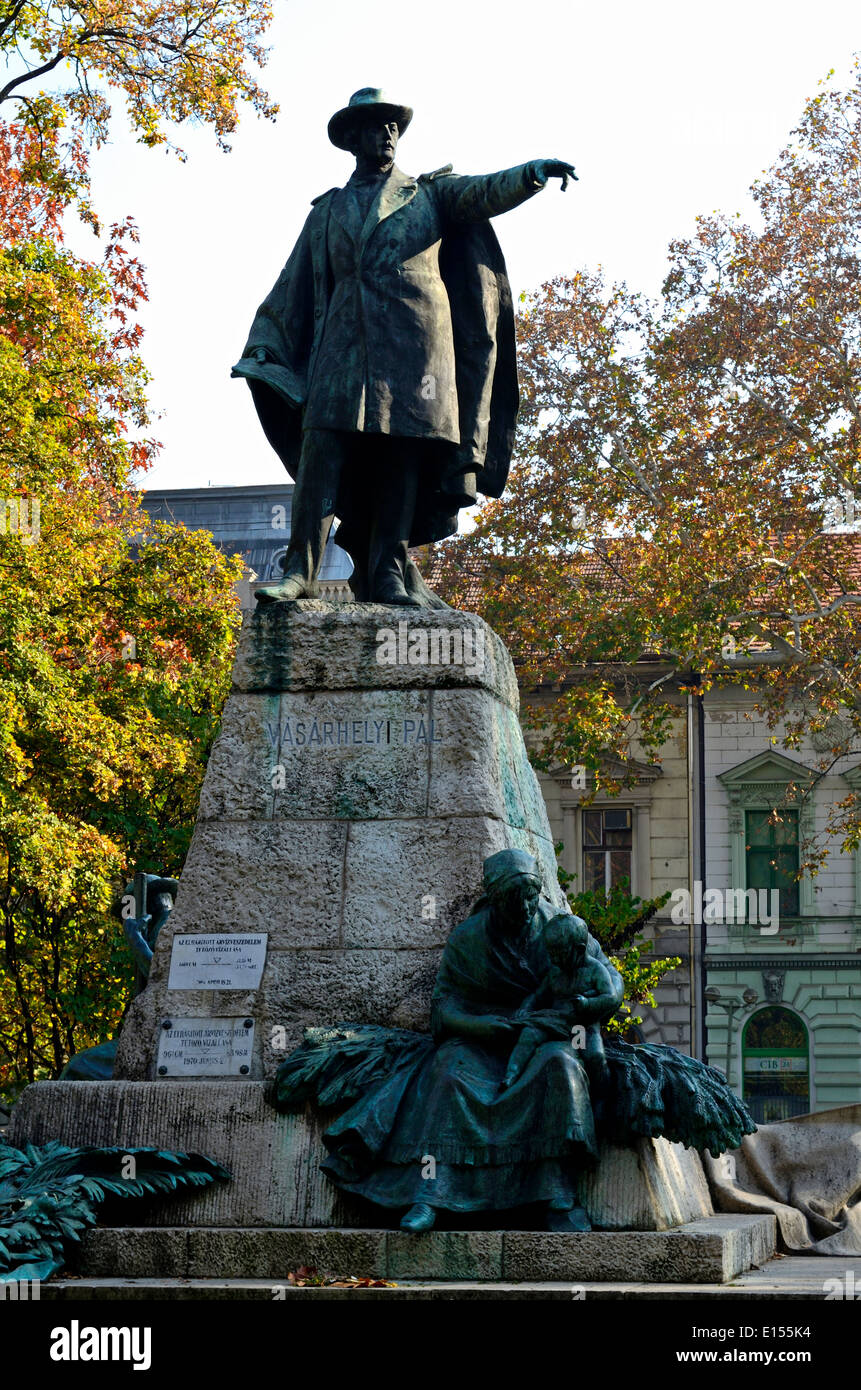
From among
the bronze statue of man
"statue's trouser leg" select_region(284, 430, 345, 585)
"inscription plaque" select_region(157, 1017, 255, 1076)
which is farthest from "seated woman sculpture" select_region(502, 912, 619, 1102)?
"statue's trouser leg" select_region(284, 430, 345, 585)

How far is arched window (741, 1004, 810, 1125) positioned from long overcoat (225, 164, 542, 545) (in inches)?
851

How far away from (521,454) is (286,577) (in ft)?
49.8

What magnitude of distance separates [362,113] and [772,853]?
76.6 feet

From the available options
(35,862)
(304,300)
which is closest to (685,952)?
(35,862)

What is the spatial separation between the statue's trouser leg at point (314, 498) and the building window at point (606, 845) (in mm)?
22530

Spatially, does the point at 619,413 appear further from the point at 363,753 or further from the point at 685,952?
the point at 363,753

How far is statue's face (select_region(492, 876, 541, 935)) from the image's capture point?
21.4 ft

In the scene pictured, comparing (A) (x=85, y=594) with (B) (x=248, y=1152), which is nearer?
(B) (x=248, y=1152)

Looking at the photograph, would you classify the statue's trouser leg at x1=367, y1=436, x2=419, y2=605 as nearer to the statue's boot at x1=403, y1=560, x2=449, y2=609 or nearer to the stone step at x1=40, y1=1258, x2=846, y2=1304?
the statue's boot at x1=403, y1=560, x2=449, y2=609

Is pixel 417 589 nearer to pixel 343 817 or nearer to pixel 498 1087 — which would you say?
pixel 343 817

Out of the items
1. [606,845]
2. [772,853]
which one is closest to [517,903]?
[606,845]

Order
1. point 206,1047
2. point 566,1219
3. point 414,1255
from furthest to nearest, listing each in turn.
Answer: point 206,1047 < point 566,1219 < point 414,1255

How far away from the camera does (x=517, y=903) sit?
653 centimetres

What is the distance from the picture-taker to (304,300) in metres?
8.41
